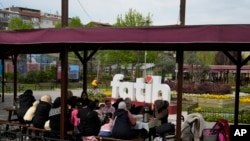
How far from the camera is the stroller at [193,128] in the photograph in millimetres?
7152

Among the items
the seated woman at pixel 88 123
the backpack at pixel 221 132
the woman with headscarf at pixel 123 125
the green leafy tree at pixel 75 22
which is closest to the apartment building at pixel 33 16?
the green leafy tree at pixel 75 22

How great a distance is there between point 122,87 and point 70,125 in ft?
38.5

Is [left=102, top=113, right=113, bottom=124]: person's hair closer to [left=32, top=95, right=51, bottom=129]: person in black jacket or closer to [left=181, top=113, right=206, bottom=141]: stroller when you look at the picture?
[left=32, top=95, right=51, bottom=129]: person in black jacket

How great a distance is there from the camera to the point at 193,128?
7.23m

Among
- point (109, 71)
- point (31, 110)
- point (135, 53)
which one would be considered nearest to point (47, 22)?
point (109, 71)

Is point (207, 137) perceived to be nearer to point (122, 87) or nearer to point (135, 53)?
point (122, 87)

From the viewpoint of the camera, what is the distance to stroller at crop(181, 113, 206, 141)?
7.15 meters

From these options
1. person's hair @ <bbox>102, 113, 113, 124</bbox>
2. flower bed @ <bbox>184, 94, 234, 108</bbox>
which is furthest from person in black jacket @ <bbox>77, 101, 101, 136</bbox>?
flower bed @ <bbox>184, 94, 234, 108</bbox>

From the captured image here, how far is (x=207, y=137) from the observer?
702 centimetres

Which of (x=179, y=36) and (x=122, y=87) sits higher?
(x=179, y=36)

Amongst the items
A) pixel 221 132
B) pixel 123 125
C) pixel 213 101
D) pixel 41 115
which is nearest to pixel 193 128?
pixel 221 132

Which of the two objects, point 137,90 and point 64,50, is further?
point 137,90

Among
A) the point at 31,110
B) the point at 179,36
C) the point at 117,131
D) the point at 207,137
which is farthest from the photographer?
the point at 31,110

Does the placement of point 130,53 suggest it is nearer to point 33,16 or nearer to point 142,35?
point 142,35
